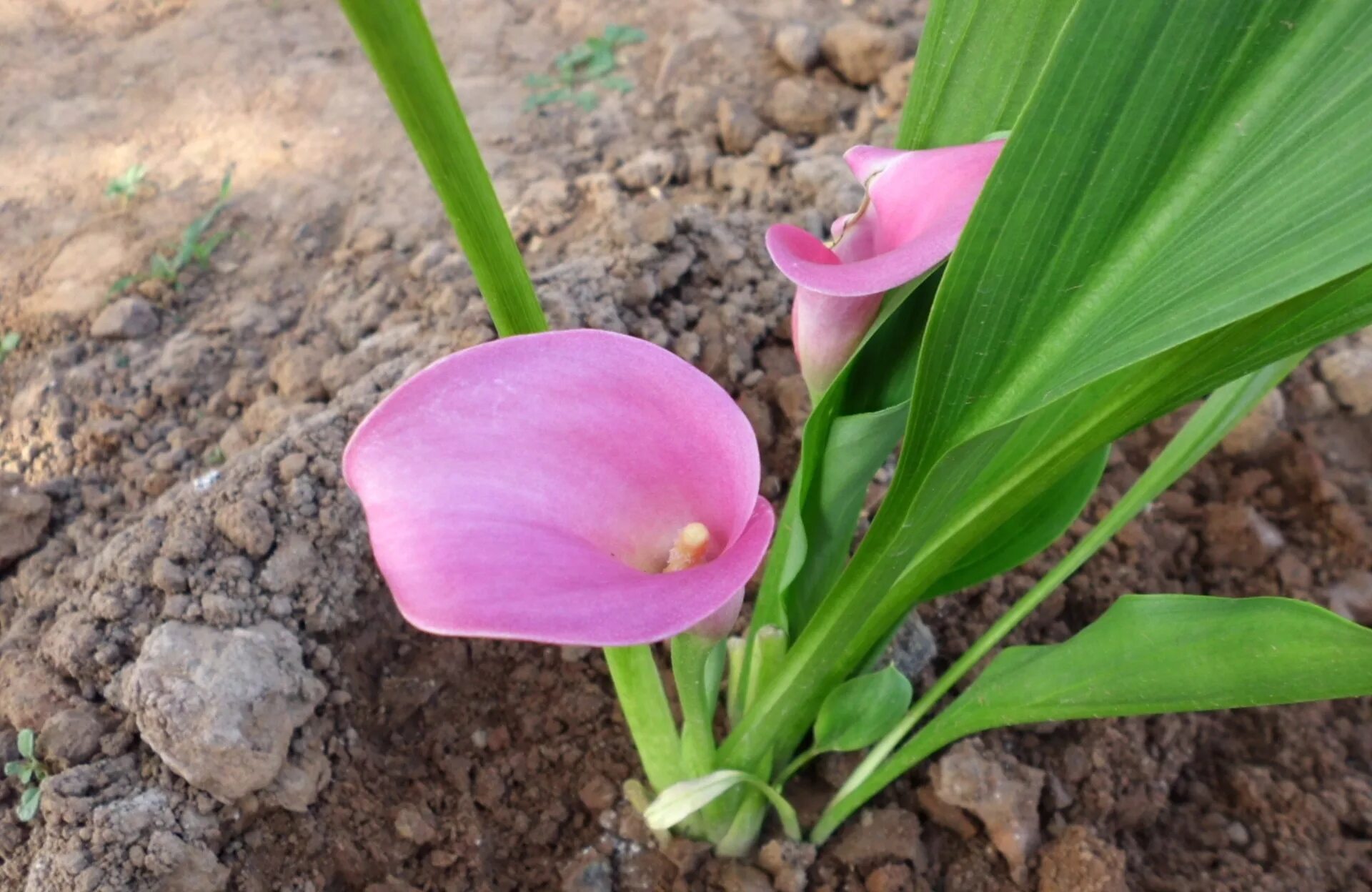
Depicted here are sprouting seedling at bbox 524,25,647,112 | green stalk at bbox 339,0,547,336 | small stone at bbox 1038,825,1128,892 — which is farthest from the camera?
sprouting seedling at bbox 524,25,647,112

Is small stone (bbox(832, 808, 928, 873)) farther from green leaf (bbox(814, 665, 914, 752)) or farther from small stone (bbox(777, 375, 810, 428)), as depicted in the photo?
small stone (bbox(777, 375, 810, 428))

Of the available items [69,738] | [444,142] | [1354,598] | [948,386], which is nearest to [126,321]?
[69,738]

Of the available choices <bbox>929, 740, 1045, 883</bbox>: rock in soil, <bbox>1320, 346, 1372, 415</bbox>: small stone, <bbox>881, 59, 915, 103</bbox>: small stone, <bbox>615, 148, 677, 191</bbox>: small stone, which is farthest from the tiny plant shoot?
<bbox>881, 59, 915, 103</bbox>: small stone

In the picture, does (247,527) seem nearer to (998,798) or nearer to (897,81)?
(998,798)

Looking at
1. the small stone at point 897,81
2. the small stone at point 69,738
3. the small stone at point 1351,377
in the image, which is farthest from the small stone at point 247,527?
the small stone at point 1351,377

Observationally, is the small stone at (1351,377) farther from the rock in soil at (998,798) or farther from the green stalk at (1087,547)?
the rock in soil at (998,798)

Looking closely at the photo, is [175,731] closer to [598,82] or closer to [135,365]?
[135,365]
